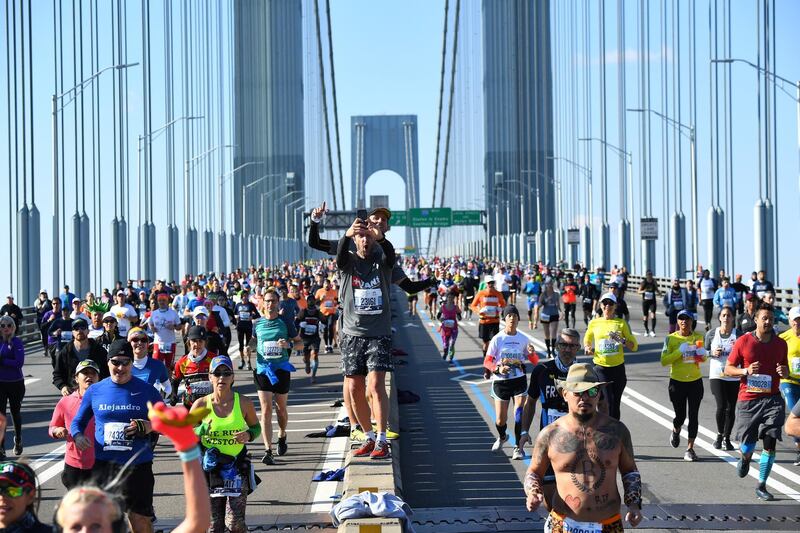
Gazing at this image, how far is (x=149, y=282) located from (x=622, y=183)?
30638mm

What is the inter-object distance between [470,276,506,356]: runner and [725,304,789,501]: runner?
1061 centimetres

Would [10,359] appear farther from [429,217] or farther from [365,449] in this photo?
[429,217]

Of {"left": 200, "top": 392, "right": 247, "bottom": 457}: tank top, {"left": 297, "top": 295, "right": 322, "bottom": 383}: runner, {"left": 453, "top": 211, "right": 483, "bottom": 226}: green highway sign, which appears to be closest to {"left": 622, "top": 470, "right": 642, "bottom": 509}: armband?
{"left": 200, "top": 392, "right": 247, "bottom": 457}: tank top

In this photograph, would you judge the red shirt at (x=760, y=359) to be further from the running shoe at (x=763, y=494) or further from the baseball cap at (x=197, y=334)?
the baseball cap at (x=197, y=334)

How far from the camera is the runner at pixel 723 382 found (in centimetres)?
1288

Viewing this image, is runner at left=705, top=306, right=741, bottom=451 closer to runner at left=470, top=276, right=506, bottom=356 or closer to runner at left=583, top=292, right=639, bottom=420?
runner at left=583, top=292, right=639, bottom=420

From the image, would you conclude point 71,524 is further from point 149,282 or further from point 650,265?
point 650,265

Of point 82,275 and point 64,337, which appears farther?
point 82,275

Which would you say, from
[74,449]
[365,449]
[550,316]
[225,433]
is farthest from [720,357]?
[550,316]

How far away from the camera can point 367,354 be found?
9.83 meters

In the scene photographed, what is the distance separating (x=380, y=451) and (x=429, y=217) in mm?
125158

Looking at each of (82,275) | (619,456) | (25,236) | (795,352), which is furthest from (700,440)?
(82,275)

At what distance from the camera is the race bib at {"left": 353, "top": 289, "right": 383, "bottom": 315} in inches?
383

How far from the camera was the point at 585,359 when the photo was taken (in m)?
21.8
